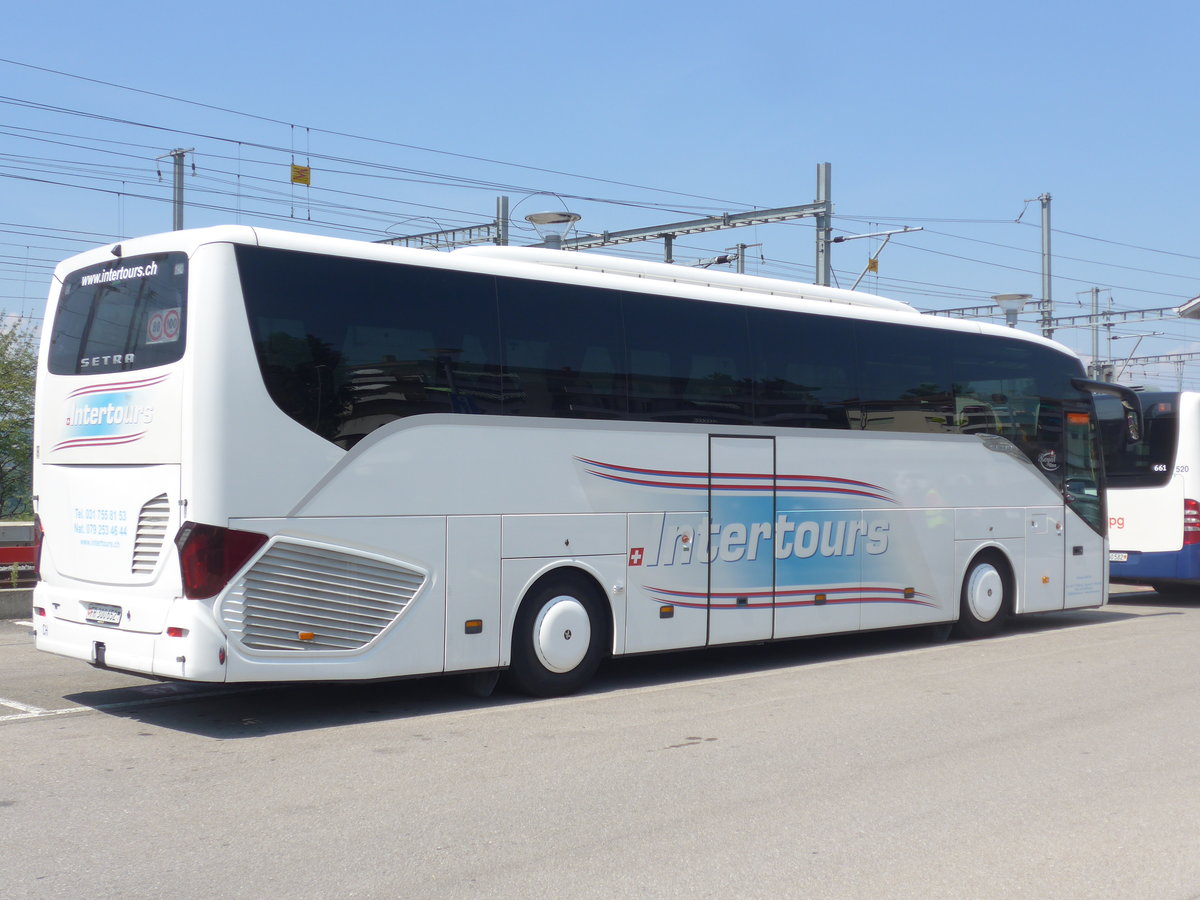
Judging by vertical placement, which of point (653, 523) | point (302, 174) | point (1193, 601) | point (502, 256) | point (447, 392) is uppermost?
point (302, 174)

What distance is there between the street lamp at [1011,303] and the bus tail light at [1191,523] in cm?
1720

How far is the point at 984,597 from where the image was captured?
1422 cm

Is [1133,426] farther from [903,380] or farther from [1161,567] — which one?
[903,380]

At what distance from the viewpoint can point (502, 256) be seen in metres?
10.0

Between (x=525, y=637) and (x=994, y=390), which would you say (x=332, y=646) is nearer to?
(x=525, y=637)

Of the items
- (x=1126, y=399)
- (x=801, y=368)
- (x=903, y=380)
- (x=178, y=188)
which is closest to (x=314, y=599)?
(x=801, y=368)

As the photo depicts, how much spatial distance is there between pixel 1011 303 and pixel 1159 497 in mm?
17265

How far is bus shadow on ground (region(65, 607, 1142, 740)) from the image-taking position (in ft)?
29.2

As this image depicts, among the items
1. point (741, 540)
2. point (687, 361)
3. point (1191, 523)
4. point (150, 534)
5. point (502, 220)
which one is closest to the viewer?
point (150, 534)

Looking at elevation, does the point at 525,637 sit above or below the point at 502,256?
below

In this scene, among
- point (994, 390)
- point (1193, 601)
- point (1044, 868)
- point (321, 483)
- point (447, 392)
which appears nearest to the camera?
point (1044, 868)

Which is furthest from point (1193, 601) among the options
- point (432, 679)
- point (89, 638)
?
point (89, 638)

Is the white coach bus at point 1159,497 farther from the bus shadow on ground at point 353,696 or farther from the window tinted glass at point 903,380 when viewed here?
the bus shadow on ground at point 353,696

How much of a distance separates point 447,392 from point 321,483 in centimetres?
124
